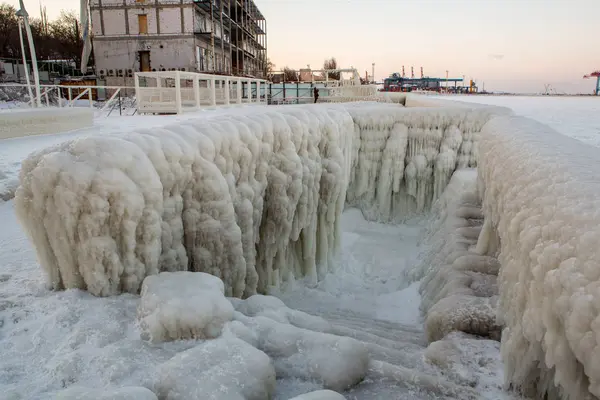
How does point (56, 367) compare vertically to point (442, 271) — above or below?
above

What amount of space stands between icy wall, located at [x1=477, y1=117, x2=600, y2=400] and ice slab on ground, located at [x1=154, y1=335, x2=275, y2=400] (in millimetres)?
1282

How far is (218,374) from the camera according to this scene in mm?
2148

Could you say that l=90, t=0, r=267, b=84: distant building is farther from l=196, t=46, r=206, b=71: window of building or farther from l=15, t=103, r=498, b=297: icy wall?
l=15, t=103, r=498, b=297: icy wall

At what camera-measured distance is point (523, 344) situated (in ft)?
7.35

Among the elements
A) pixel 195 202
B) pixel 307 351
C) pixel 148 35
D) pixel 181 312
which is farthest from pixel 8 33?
pixel 307 351

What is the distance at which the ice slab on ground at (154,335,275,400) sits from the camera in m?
2.06

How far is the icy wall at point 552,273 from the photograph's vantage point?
5.14ft

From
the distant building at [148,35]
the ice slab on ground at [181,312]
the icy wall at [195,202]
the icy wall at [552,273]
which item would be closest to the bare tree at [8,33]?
the distant building at [148,35]

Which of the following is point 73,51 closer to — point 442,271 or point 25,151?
point 25,151

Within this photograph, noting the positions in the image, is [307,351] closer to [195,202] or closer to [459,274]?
[195,202]

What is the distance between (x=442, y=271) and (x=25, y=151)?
7.33 meters

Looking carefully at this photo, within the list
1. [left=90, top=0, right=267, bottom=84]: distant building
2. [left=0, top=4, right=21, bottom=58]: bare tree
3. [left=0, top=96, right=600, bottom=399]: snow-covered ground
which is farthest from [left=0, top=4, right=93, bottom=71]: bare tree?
[left=0, top=96, right=600, bottom=399]: snow-covered ground

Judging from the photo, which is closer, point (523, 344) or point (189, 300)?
point (523, 344)

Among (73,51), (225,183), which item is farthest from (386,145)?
(73,51)
